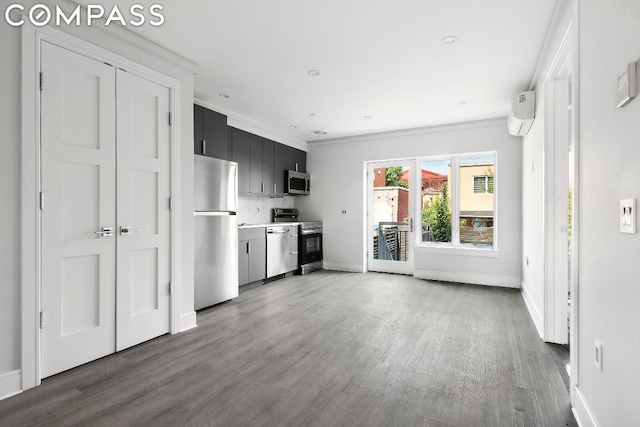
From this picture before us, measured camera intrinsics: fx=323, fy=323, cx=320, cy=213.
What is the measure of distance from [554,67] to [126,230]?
12.2 ft

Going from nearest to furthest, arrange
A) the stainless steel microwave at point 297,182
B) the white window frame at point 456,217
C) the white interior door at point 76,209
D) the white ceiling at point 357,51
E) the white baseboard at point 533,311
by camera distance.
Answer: the white interior door at point 76,209 < the white ceiling at point 357,51 < the white baseboard at point 533,311 < the white window frame at point 456,217 < the stainless steel microwave at point 297,182

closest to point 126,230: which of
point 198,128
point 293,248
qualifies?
point 198,128

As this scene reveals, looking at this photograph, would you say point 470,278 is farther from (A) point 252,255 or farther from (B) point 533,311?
(A) point 252,255

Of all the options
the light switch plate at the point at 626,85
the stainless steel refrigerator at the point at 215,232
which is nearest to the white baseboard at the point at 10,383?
the stainless steel refrigerator at the point at 215,232

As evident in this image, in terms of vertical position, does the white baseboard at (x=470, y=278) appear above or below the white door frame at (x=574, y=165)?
below

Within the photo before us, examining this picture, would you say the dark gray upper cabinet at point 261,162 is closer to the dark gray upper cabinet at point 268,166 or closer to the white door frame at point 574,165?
the dark gray upper cabinet at point 268,166

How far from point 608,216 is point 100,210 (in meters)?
3.12

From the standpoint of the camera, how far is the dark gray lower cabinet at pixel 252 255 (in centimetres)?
447

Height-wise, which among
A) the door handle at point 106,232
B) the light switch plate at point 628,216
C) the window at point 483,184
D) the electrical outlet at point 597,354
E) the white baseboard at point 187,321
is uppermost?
the window at point 483,184

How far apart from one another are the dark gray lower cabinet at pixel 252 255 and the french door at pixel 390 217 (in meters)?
2.16

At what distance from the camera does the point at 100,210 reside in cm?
246

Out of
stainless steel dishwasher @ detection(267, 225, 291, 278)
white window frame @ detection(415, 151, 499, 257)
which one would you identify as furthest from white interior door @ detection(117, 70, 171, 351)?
white window frame @ detection(415, 151, 499, 257)

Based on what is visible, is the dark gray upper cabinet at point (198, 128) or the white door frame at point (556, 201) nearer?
the white door frame at point (556, 201)

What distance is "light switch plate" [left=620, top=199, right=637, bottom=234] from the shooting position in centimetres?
118
